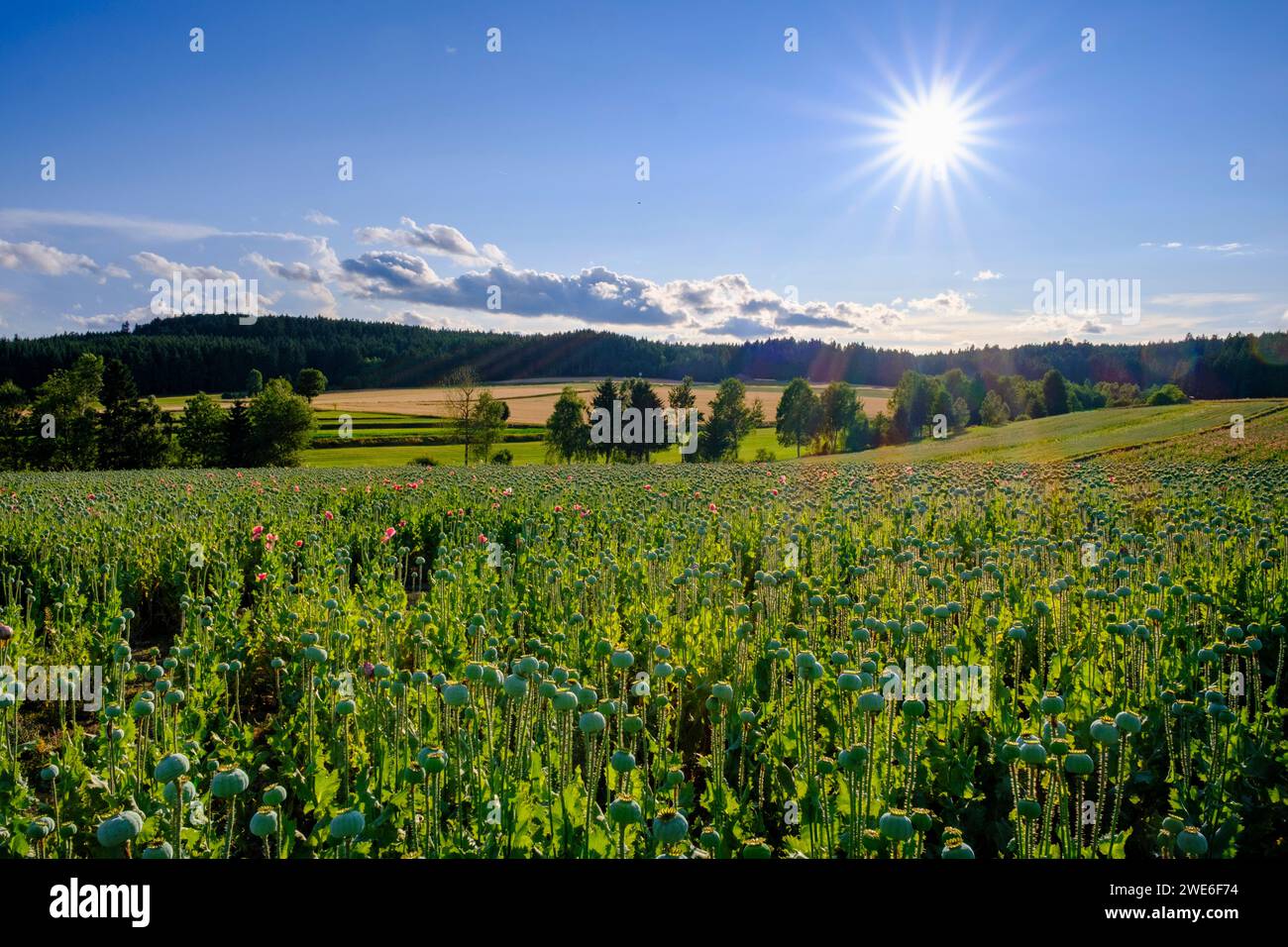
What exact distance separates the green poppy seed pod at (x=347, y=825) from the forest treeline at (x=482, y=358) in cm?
9754

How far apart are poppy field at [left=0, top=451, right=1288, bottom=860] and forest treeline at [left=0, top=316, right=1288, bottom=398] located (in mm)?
90953

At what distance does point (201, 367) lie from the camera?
11725 centimetres

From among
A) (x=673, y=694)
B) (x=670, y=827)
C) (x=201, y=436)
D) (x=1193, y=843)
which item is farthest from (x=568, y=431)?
(x=1193, y=843)

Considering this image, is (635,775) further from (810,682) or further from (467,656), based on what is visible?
(467,656)

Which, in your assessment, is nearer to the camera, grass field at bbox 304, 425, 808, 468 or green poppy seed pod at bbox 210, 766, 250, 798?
green poppy seed pod at bbox 210, 766, 250, 798

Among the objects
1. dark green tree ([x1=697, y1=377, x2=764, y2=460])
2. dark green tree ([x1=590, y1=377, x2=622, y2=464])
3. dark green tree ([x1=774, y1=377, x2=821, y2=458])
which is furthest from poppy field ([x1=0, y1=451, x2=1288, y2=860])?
dark green tree ([x1=774, y1=377, x2=821, y2=458])

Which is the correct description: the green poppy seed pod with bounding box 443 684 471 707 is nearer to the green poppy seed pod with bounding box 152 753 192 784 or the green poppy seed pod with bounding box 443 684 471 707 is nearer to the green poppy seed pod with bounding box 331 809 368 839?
the green poppy seed pod with bounding box 331 809 368 839

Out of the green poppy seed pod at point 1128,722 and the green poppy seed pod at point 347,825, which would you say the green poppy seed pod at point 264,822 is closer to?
the green poppy seed pod at point 347,825

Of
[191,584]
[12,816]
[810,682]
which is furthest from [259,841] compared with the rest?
[191,584]

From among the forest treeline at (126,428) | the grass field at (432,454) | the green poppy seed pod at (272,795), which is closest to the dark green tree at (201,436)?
the forest treeline at (126,428)

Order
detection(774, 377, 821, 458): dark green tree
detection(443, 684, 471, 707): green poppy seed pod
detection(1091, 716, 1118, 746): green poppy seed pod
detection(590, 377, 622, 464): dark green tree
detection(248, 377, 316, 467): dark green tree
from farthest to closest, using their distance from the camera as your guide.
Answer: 1. detection(590, 377, 622, 464): dark green tree
2. detection(774, 377, 821, 458): dark green tree
3. detection(248, 377, 316, 467): dark green tree
4. detection(443, 684, 471, 707): green poppy seed pod
5. detection(1091, 716, 1118, 746): green poppy seed pod

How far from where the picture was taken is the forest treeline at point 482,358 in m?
109

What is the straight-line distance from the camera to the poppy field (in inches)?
137
